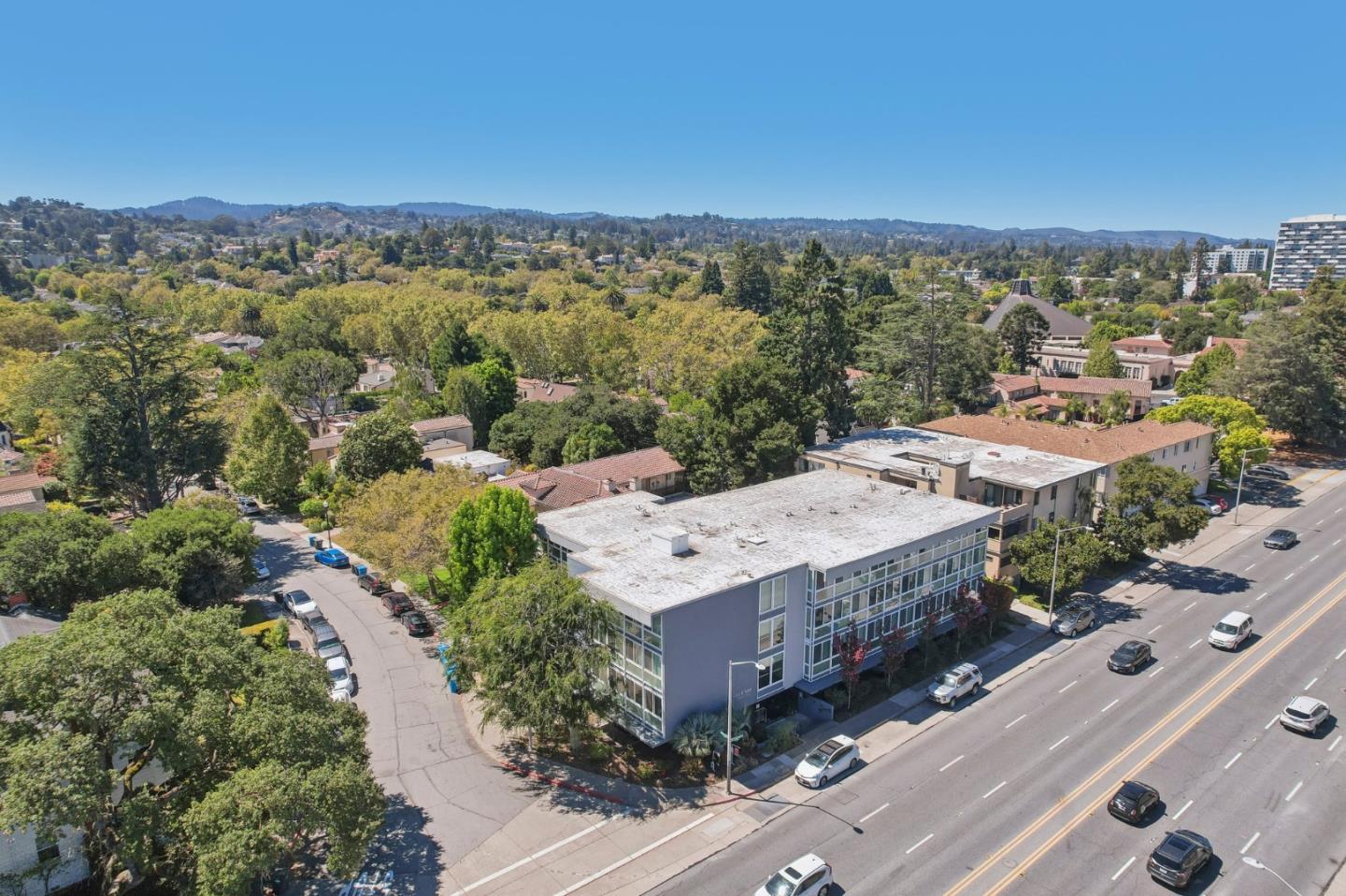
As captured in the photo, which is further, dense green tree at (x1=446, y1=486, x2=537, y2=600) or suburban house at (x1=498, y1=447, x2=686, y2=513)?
suburban house at (x1=498, y1=447, x2=686, y2=513)

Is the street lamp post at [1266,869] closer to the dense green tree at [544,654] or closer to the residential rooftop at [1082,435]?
the dense green tree at [544,654]

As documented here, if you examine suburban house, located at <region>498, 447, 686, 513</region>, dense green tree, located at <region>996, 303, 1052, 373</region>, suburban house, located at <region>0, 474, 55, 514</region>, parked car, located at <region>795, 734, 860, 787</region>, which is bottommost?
parked car, located at <region>795, 734, 860, 787</region>

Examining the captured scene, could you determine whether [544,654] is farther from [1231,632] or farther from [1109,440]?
[1109,440]

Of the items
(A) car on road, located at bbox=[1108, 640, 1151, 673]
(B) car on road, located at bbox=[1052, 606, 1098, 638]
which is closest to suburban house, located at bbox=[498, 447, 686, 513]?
(B) car on road, located at bbox=[1052, 606, 1098, 638]

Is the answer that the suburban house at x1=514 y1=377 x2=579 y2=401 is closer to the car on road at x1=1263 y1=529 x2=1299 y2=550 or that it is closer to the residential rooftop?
the residential rooftop

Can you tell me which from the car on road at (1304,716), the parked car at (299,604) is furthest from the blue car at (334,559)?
the car on road at (1304,716)

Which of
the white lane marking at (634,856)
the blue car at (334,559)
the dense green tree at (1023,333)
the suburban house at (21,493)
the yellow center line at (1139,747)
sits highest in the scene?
the dense green tree at (1023,333)
